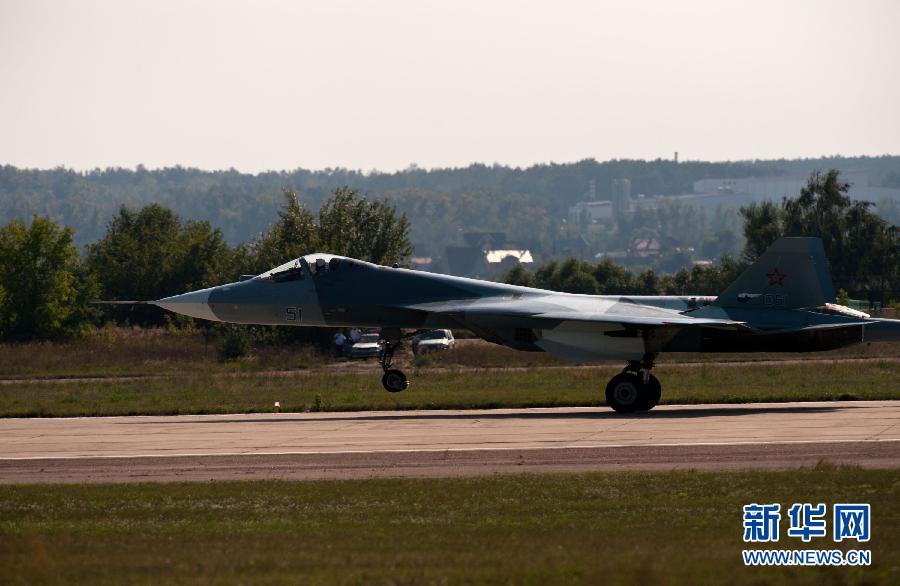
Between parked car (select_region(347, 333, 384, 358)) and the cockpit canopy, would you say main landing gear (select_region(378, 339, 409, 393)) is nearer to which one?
the cockpit canopy

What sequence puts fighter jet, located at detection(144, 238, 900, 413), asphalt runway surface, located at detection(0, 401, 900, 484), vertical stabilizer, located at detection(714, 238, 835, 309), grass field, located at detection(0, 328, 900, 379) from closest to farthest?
asphalt runway surface, located at detection(0, 401, 900, 484), fighter jet, located at detection(144, 238, 900, 413), vertical stabilizer, located at detection(714, 238, 835, 309), grass field, located at detection(0, 328, 900, 379)

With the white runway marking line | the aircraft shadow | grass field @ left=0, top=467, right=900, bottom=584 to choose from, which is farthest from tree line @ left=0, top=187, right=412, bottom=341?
grass field @ left=0, top=467, right=900, bottom=584

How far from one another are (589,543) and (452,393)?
17.6 meters

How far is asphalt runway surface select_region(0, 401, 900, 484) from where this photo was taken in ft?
61.6

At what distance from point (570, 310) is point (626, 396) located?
84.3 inches

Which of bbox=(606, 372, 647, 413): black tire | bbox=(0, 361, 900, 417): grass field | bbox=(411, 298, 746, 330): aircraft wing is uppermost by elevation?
bbox=(411, 298, 746, 330): aircraft wing

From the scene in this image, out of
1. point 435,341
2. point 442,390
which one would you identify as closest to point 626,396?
point 442,390

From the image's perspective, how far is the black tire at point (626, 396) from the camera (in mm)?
25891

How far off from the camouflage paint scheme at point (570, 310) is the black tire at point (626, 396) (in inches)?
23.4

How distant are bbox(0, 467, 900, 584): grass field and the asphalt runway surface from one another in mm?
1264

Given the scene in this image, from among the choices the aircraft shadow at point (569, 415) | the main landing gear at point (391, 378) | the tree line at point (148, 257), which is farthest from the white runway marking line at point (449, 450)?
the tree line at point (148, 257)

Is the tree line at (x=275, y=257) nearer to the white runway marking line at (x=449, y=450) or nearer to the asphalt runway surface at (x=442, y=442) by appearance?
the asphalt runway surface at (x=442, y=442)

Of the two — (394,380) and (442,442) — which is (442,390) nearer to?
(394,380)

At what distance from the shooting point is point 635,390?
1022 inches
